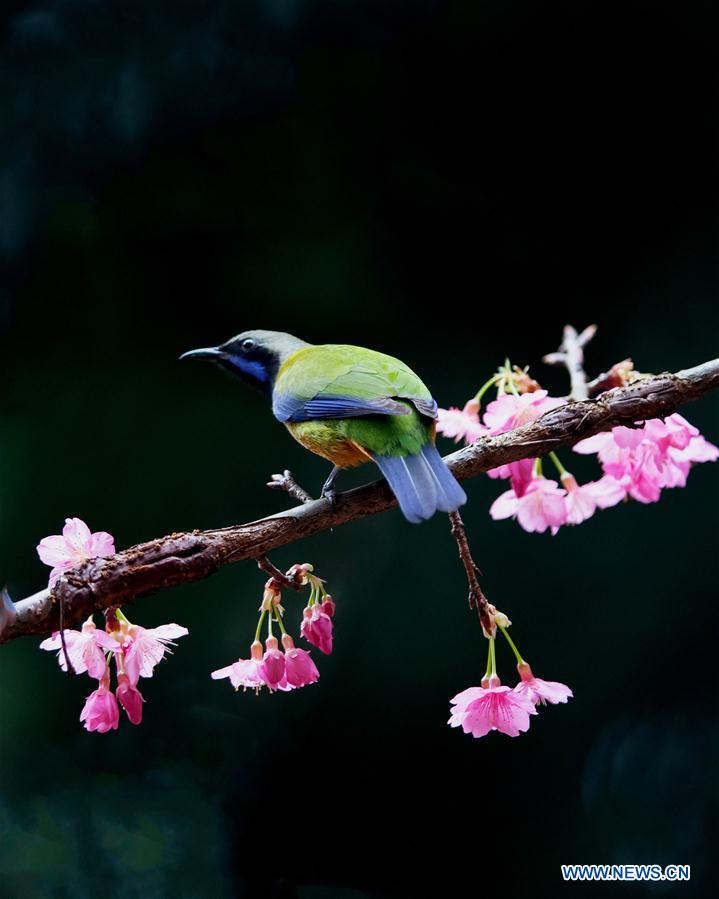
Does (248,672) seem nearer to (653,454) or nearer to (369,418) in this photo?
(369,418)

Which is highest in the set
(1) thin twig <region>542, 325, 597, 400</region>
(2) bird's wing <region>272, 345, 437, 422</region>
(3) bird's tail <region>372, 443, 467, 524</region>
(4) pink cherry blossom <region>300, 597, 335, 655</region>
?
(1) thin twig <region>542, 325, 597, 400</region>

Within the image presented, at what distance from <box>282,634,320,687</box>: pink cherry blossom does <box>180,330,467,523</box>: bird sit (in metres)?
0.22

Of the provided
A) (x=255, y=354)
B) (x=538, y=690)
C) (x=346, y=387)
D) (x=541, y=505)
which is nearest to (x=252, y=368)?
(x=255, y=354)

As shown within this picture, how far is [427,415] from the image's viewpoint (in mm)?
1314

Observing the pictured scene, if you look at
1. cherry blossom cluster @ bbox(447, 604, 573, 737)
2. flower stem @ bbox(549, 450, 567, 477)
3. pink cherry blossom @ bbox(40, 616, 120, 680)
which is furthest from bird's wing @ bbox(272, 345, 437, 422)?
pink cherry blossom @ bbox(40, 616, 120, 680)

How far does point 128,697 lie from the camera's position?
119cm

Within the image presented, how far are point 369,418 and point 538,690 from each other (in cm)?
46

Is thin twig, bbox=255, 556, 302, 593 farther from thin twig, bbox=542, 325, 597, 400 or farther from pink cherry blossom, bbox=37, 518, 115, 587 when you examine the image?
thin twig, bbox=542, 325, 597, 400

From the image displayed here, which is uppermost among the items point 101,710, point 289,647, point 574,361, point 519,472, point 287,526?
point 574,361

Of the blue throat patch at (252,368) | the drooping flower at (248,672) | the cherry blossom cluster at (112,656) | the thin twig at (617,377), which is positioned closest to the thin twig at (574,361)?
the thin twig at (617,377)

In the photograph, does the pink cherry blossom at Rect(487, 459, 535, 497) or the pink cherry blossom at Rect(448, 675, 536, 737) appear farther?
the pink cherry blossom at Rect(487, 459, 535, 497)

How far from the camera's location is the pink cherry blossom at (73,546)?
1159 millimetres

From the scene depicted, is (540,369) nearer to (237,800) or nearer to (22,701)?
(237,800)

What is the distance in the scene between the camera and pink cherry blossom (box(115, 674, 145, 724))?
3.88 feet
